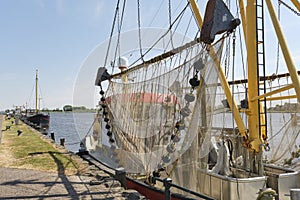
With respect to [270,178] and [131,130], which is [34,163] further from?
[270,178]

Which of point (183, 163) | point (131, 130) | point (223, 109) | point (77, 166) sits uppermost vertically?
point (223, 109)

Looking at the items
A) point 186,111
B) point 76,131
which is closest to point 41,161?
point 186,111

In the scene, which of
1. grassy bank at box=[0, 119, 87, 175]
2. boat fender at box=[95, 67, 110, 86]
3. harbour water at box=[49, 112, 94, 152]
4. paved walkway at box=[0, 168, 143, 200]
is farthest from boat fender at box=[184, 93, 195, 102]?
harbour water at box=[49, 112, 94, 152]

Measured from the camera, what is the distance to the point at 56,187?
6.82 meters

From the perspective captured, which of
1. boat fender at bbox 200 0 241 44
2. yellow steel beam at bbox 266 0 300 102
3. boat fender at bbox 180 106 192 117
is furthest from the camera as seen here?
boat fender at bbox 180 106 192 117

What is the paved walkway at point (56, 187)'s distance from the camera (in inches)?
243

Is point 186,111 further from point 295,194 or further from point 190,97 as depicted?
point 295,194

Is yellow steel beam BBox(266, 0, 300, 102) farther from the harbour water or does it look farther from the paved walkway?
the harbour water

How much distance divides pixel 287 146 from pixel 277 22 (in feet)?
19.9

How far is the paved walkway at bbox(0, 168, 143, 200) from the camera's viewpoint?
243 inches

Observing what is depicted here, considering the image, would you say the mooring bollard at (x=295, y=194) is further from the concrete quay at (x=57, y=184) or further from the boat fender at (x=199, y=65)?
the concrete quay at (x=57, y=184)

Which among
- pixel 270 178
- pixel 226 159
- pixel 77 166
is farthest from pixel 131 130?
pixel 270 178

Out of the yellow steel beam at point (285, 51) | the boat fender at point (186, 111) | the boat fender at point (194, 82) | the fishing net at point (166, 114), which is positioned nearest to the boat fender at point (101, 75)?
the fishing net at point (166, 114)

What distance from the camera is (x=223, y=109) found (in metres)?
7.44
